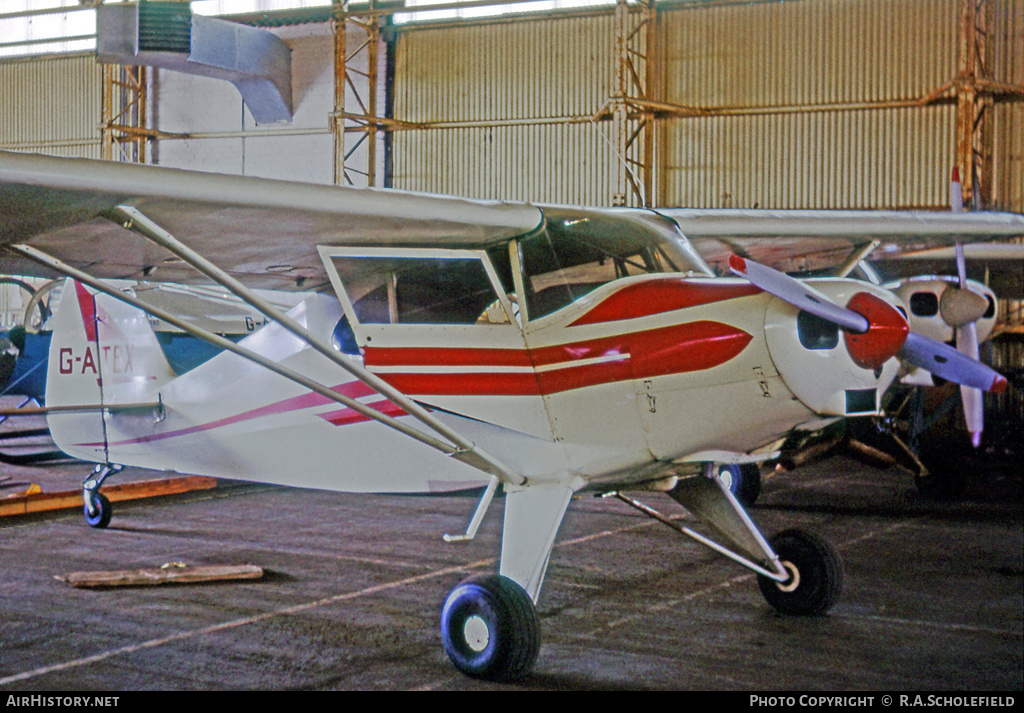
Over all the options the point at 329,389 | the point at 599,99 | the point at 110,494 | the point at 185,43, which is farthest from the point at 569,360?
the point at 185,43

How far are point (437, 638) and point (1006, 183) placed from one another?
16169 mm

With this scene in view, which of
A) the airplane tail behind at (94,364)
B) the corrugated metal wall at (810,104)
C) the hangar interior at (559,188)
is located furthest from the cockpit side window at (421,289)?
the corrugated metal wall at (810,104)

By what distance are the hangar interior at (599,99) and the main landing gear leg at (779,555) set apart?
12627 mm

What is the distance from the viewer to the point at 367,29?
20312 mm

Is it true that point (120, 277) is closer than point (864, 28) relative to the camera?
Yes

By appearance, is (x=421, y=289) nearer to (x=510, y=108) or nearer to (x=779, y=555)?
(x=779, y=555)

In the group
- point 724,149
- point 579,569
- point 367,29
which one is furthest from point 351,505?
point 367,29

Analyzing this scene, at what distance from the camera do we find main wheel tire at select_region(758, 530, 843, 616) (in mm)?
5750

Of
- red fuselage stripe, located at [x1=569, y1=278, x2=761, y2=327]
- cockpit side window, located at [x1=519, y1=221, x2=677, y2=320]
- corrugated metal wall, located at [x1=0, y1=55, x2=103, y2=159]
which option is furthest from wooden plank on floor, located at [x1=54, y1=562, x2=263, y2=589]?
corrugated metal wall, located at [x1=0, y1=55, x2=103, y2=159]

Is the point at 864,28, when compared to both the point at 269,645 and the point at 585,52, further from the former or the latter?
the point at 269,645

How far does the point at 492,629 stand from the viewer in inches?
183

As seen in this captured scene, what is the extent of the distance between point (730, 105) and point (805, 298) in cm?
1551

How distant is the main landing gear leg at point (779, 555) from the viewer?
5.75 meters

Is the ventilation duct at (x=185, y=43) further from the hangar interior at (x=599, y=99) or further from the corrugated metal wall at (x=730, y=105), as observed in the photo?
the corrugated metal wall at (x=730, y=105)
